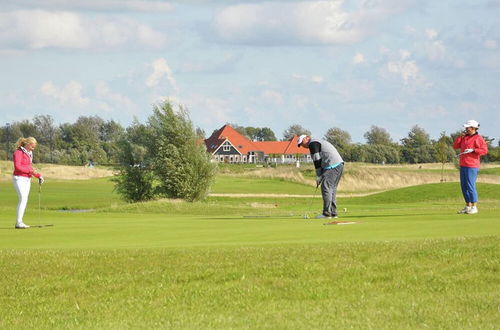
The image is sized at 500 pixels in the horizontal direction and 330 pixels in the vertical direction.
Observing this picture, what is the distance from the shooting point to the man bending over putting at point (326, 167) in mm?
21938

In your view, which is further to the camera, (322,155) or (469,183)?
(322,155)

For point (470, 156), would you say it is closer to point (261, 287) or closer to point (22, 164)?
point (22, 164)

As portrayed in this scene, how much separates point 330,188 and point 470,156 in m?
3.57

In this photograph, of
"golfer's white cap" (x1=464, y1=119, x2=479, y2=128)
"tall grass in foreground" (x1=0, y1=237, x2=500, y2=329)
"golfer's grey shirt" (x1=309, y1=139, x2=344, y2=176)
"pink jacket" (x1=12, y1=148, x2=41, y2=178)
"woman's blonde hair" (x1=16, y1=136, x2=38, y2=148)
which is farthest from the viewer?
"golfer's grey shirt" (x1=309, y1=139, x2=344, y2=176)

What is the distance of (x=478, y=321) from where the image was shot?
32.9 feet

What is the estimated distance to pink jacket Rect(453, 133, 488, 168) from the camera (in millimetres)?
21453

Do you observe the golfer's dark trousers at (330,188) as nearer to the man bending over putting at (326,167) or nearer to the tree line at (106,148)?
the man bending over putting at (326,167)

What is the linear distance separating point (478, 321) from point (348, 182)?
77.6m

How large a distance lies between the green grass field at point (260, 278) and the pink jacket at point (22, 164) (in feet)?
10.6

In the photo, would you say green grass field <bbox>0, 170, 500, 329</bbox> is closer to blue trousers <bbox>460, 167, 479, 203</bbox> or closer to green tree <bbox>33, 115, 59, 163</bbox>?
blue trousers <bbox>460, 167, 479, 203</bbox>

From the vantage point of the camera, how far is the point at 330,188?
22078 mm

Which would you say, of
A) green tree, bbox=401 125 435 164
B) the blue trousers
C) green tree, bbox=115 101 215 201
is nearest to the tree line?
green tree, bbox=401 125 435 164

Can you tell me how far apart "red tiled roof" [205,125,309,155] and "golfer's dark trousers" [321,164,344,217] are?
158 meters

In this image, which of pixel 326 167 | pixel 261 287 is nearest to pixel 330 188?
pixel 326 167
